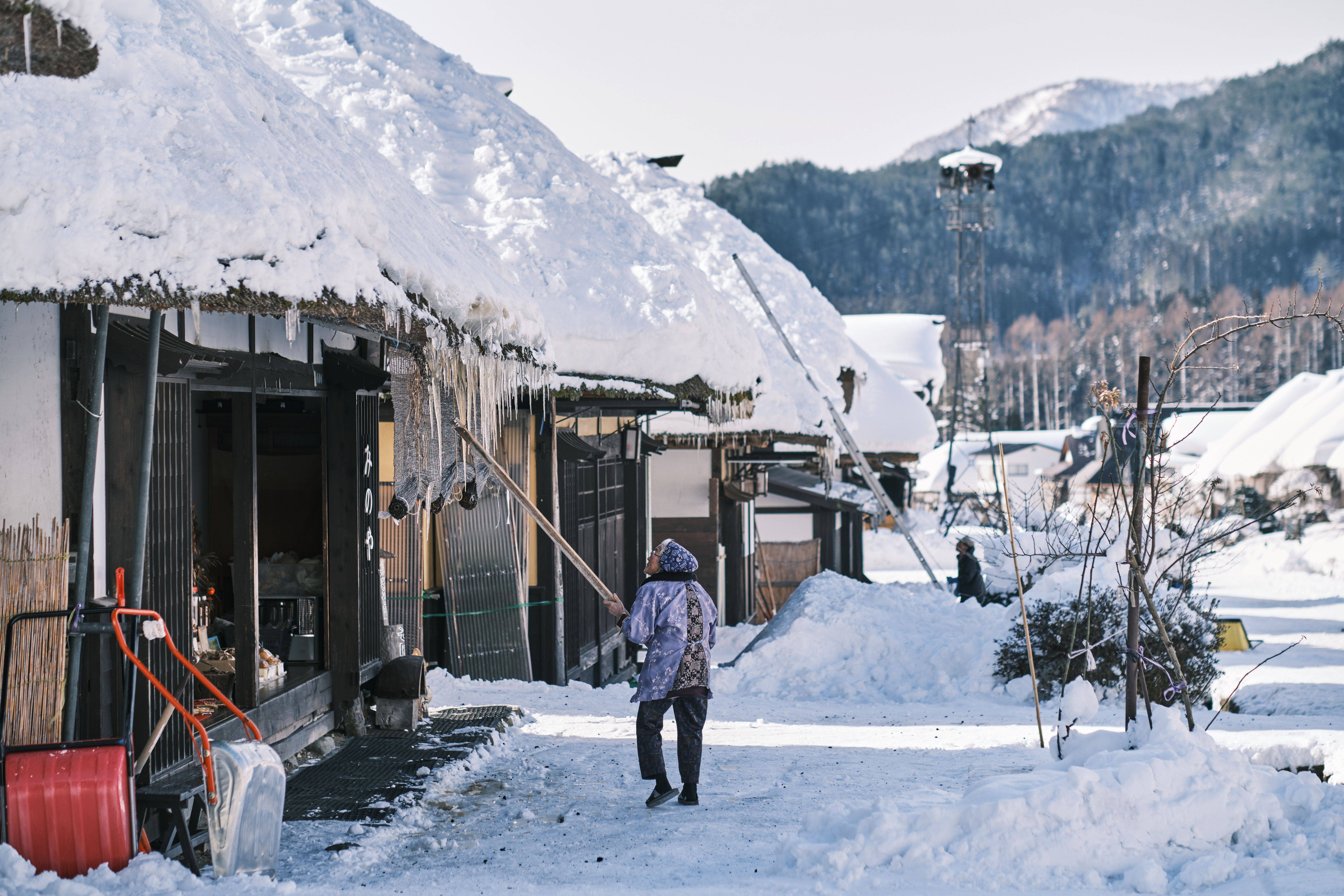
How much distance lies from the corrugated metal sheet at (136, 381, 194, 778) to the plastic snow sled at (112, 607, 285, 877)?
499 millimetres

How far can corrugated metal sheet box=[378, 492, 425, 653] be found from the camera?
898cm

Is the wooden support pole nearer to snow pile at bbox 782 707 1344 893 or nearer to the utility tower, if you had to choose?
snow pile at bbox 782 707 1344 893

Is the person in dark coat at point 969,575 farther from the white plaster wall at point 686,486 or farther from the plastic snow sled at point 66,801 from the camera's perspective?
the plastic snow sled at point 66,801

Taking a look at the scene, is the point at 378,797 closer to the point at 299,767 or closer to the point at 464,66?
the point at 299,767

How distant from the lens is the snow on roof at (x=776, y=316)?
1681 cm

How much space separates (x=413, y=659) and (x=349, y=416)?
177cm

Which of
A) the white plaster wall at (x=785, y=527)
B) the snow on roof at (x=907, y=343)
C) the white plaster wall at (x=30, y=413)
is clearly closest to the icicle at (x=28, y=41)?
the white plaster wall at (x=30, y=413)

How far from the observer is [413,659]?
306 inches

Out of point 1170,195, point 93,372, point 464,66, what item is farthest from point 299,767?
point 1170,195

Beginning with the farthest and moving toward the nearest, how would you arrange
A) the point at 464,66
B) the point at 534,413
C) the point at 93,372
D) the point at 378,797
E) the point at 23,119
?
the point at 464,66 → the point at 534,413 → the point at 378,797 → the point at 93,372 → the point at 23,119

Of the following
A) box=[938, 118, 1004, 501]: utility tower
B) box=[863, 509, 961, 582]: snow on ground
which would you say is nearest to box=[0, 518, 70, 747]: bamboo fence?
box=[863, 509, 961, 582]: snow on ground

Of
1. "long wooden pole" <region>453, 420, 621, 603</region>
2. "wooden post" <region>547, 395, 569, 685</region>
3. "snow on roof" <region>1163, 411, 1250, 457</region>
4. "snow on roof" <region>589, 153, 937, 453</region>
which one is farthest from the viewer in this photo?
"snow on roof" <region>1163, 411, 1250, 457</region>

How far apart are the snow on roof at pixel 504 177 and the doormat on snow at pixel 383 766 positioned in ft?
11.8

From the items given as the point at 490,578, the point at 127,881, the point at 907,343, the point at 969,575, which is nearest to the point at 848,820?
the point at 127,881
